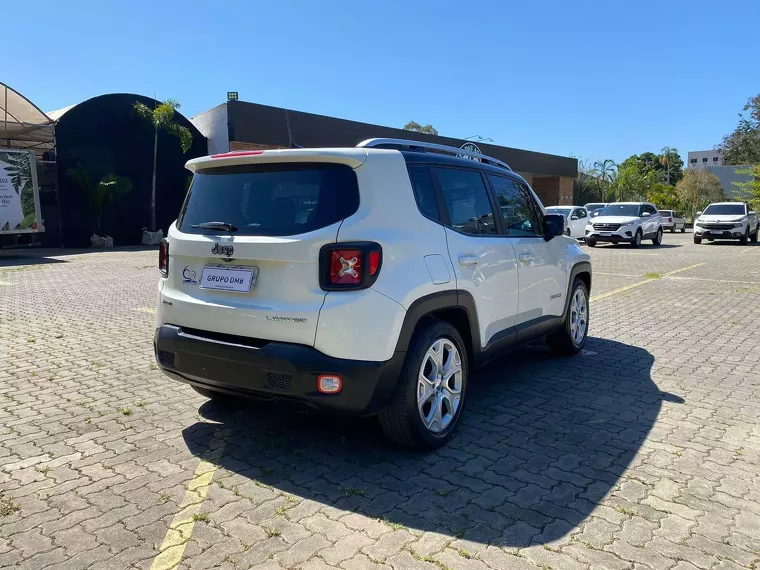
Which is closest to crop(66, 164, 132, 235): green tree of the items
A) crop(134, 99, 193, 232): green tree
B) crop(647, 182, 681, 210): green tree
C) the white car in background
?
crop(134, 99, 193, 232): green tree

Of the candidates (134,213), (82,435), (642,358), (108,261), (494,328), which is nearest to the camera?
(82,435)

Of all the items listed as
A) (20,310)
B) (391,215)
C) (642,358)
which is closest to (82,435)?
(391,215)

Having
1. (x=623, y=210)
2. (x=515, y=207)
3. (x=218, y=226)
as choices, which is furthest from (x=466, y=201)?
(x=623, y=210)

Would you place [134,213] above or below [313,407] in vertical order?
above

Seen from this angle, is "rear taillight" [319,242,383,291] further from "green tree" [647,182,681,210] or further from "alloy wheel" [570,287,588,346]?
"green tree" [647,182,681,210]

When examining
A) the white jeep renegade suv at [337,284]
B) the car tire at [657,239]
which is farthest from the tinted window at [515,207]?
the car tire at [657,239]

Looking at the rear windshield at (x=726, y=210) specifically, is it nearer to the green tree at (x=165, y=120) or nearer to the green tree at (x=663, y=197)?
the green tree at (x=165, y=120)

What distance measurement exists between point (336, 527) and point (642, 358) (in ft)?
14.3

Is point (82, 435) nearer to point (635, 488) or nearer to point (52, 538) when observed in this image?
point (52, 538)

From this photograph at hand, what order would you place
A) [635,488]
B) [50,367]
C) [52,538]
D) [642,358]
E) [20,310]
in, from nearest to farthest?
[52,538] → [635,488] → [50,367] → [642,358] → [20,310]

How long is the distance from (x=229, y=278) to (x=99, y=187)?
2176 cm

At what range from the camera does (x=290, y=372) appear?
3189 mm

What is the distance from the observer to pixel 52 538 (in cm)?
275

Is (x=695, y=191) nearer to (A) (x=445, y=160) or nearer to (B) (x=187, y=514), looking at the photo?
(A) (x=445, y=160)
